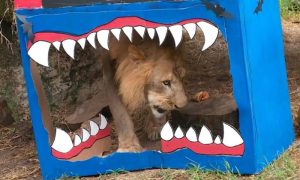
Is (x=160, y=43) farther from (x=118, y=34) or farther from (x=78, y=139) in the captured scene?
(x=78, y=139)

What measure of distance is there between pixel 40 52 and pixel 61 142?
1.86 ft

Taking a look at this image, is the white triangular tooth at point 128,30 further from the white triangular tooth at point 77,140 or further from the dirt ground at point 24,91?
the dirt ground at point 24,91

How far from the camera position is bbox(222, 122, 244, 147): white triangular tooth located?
3.41m

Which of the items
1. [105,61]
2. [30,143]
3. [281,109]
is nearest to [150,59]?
[105,61]

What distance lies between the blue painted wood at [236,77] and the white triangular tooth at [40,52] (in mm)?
63


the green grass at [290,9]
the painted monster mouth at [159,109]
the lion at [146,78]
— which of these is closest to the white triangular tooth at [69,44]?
the lion at [146,78]

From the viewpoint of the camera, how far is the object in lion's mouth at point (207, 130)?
344cm

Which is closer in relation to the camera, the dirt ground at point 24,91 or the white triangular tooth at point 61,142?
the white triangular tooth at point 61,142

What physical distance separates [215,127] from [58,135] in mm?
962

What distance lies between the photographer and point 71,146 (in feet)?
12.5

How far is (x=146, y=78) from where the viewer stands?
147 inches

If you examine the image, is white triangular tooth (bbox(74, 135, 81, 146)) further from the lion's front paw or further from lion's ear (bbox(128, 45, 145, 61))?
lion's ear (bbox(128, 45, 145, 61))

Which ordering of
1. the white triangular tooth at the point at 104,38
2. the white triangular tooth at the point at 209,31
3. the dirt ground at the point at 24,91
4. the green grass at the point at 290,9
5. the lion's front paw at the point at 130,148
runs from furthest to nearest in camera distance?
the green grass at the point at 290,9 → the dirt ground at the point at 24,91 → the lion's front paw at the point at 130,148 → the white triangular tooth at the point at 104,38 → the white triangular tooth at the point at 209,31

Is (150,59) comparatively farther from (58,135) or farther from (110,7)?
(58,135)
